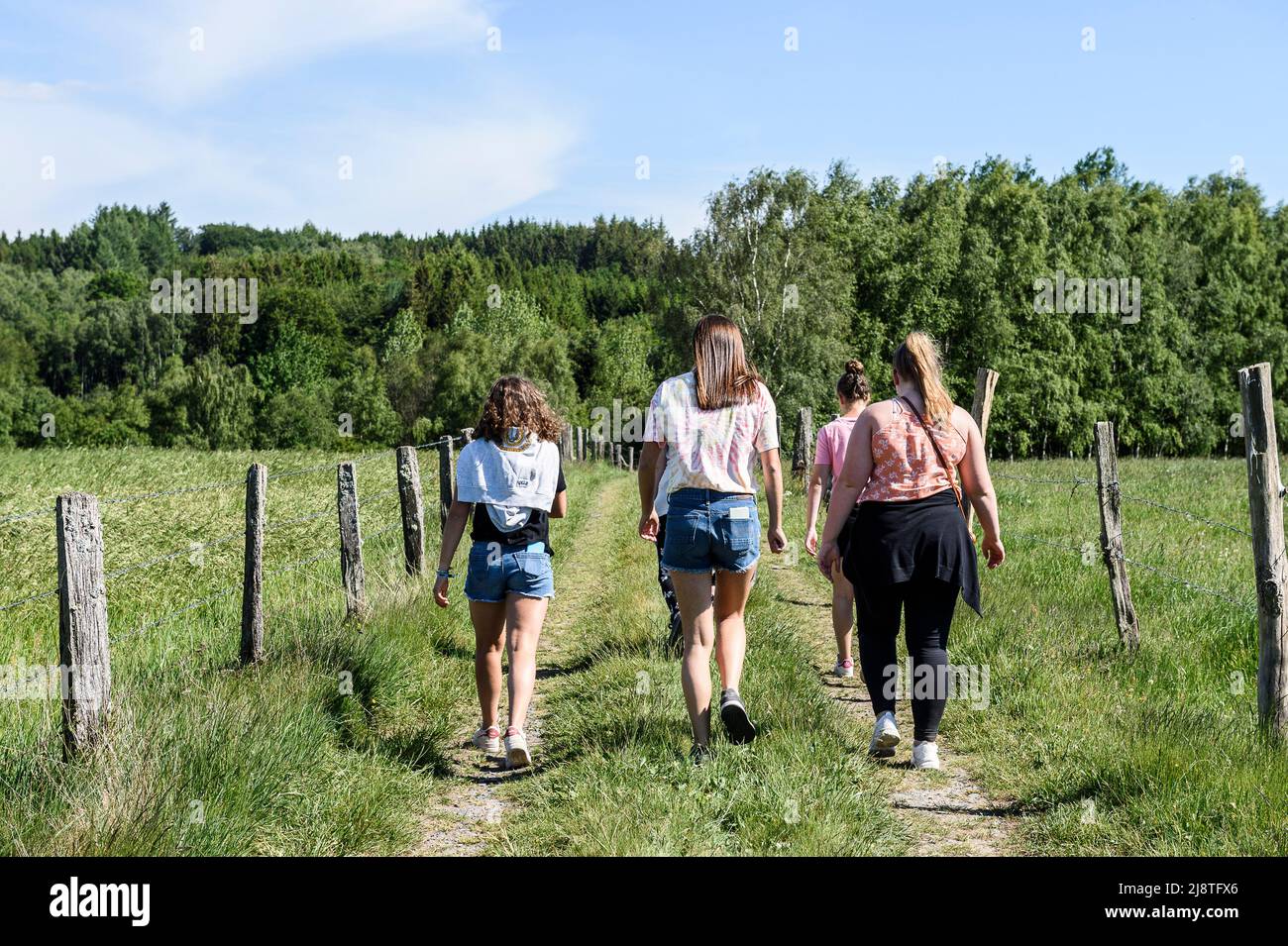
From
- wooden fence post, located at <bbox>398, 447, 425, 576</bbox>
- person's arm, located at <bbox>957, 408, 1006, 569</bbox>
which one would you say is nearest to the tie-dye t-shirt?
person's arm, located at <bbox>957, 408, 1006, 569</bbox>

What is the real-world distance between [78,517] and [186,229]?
20464 cm

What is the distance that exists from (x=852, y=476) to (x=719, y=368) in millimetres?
850

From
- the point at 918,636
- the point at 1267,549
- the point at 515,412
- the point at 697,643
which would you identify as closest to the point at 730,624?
the point at 697,643

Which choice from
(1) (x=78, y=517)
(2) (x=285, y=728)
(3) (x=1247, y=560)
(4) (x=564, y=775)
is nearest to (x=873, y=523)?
(4) (x=564, y=775)

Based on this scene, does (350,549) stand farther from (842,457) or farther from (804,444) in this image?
(804,444)

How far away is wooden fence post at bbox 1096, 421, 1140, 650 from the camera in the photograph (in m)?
6.93

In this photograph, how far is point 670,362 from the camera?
48.1 meters

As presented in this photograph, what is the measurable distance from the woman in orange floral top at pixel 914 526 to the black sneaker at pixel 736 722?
68 centimetres

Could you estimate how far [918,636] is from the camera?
5.04m

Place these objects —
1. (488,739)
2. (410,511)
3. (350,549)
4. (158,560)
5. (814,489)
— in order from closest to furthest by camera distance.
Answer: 1. (488,739)
2. (158,560)
3. (814,489)
4. (350,549)
5. (410,511)

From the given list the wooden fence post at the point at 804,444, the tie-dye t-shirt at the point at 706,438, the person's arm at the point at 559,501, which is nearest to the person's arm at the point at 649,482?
the tie-dye t-shirt at the point at 706,438

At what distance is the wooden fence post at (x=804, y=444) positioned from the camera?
19953 mm

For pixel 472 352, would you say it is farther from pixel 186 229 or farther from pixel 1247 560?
pixel 186 229

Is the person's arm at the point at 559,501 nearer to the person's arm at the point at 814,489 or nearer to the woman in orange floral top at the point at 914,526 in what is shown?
the woman in orange floral top at the point at 914,526
